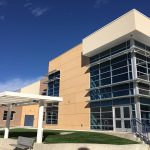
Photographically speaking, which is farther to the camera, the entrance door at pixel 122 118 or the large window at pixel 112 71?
the large window at pixel 112 71

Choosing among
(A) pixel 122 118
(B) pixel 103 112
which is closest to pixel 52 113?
(B) pixel 103 112

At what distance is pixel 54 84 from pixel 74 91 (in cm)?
648

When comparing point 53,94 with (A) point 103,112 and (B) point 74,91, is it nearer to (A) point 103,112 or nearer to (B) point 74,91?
(B) point 74,91

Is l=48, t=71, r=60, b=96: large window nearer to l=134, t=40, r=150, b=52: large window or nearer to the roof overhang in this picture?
the roof overhang

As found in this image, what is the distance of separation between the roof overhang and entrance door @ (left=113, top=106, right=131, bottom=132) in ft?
23.3

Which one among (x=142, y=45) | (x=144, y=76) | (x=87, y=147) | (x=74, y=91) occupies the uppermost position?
(x=142, y=45)

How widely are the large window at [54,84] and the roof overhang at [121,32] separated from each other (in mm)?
9565

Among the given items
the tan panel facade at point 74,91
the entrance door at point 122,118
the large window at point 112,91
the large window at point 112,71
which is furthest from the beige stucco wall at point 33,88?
the entrance door at point 122,118

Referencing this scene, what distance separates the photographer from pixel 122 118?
2162cm

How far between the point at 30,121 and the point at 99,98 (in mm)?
26869

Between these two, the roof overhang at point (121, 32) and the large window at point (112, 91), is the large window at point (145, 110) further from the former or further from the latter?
the roof overhang at point (121, 32)

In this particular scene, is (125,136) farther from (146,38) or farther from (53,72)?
(53,72)

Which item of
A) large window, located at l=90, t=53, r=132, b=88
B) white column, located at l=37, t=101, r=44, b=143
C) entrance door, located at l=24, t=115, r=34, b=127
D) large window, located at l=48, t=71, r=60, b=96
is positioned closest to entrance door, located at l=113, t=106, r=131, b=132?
large window, located at l=90, t=53, r=132, b=88

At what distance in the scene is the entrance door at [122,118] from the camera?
2097 cm
